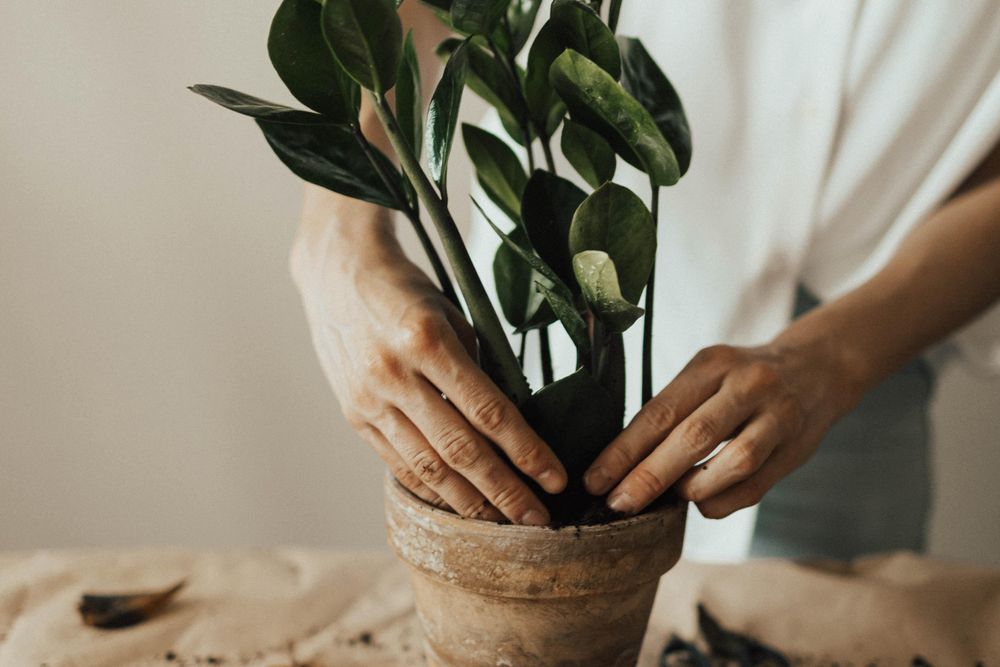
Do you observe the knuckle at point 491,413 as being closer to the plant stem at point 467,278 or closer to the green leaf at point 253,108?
the plant stem at point 467,278

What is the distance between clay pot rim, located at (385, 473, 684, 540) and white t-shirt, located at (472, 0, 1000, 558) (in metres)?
0.39

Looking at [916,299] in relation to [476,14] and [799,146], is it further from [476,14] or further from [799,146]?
[476,14]

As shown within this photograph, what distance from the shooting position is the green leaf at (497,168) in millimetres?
536

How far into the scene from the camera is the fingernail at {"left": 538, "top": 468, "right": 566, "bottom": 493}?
0.43 m

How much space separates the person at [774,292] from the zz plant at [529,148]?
0.09 feet

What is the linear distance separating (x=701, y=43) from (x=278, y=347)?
70 centimetres

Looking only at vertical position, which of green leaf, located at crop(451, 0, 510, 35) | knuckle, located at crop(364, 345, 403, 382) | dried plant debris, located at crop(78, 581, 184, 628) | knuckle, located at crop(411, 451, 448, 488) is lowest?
dried plant debris, located at crop(78, 581, 184, 628)

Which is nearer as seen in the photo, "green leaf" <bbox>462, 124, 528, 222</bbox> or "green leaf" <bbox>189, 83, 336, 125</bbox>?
"green leaf" <bbox>189, 83, 336, 125</bbox>

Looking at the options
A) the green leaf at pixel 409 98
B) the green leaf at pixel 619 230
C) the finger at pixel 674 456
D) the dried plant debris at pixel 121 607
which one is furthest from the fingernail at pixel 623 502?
the dried plant debris at pixel 121 607

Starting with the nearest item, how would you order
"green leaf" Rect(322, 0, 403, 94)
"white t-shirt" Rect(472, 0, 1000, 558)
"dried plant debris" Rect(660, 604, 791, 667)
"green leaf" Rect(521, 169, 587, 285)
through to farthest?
"green leaf" Rect(322, 0, 403, 94)
"green leaf" Rect(521, 169, 587, 285)
"dried plant debris" Rect(660, 604, 791, 667)
"white t-shirt" Rect(472, 0, 1000, 558)

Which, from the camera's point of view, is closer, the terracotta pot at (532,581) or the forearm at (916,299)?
the terracotta pot at (532,581)

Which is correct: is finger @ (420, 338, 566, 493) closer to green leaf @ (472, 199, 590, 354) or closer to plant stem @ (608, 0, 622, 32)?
green leaf @ (472, 199, 590, 354)

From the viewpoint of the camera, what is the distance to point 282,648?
0.60 meters

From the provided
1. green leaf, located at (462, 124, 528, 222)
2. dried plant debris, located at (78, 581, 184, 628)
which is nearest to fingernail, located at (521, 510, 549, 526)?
green leaf, located at (462, 124, 528, 222)
